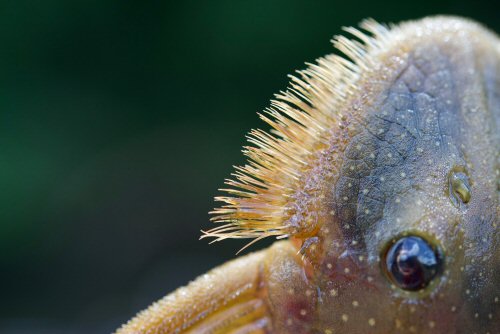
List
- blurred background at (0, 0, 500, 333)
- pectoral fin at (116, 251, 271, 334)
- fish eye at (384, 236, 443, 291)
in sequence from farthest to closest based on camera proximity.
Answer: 1. blurred background at (0, 0, 500, 333)
2. pectoral fin at (116, 251, 271, 334)
3. fish eye at (384, 236, 443, 291)

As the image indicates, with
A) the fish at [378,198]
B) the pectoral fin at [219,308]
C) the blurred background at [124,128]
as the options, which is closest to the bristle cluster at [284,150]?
the fish at [378,198]

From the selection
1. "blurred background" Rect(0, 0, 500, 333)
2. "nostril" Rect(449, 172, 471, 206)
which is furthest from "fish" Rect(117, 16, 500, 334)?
"blurred background" Rect(0, 0, 500, 333)

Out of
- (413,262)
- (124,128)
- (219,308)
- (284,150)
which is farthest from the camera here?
(124,128)

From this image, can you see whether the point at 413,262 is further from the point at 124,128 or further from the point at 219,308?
the point at 124,128

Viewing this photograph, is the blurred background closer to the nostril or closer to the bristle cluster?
the bristle cluster

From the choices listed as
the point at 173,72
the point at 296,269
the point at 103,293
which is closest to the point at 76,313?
the point at 103,293

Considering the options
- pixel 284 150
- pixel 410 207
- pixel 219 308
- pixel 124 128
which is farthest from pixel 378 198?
pixel 124 128

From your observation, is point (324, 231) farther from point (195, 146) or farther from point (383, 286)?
point (195, 146)
